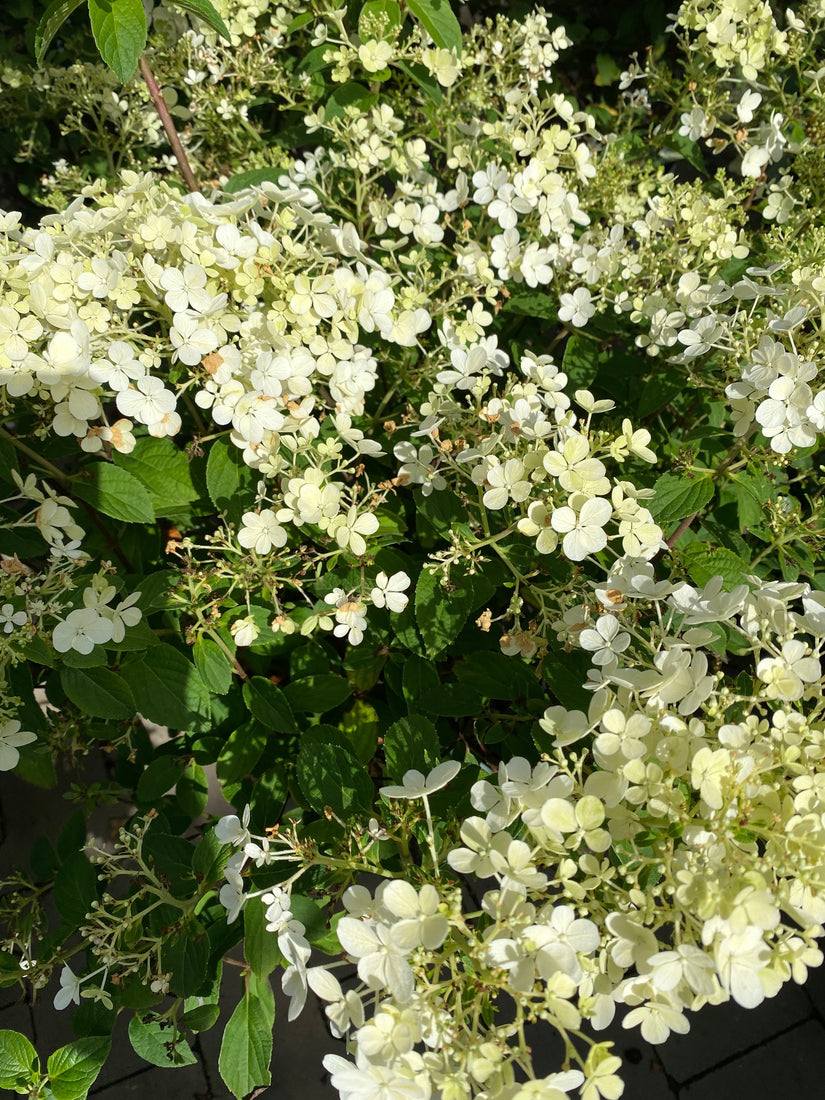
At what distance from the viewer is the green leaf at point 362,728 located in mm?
1531

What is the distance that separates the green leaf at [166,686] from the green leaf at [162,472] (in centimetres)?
28

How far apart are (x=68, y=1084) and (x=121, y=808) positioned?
56.7 inches

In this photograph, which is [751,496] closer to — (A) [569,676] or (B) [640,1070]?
(A) [569,676]

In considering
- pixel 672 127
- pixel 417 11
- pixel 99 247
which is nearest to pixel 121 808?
pixel 99 247

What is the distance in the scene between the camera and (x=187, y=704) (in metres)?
1.33

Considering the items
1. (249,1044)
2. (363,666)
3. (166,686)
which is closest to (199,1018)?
(249,1044)

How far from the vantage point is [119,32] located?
1.22 meters

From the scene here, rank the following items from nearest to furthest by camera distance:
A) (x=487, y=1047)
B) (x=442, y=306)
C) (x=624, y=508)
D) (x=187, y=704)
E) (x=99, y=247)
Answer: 1. (x=487, y=1047)
2. (x=624, y=508)
3. (x=99, y=247)
4. (x=187, y=704)
5. (x=442, y=306)

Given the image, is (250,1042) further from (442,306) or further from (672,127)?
(672,127)

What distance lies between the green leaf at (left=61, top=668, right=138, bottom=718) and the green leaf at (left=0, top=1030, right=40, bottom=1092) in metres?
0.53

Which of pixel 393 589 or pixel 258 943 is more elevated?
pixel 393 589

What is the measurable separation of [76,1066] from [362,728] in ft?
2.41

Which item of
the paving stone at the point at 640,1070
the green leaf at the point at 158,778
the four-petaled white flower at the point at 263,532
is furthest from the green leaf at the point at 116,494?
the paving stone at the point at 640,1070

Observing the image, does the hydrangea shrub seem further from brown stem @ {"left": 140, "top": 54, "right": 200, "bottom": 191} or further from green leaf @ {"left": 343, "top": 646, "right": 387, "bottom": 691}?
brown stem @ {"left": 140, "top": 54, "right": 200, "bottom": 191}
